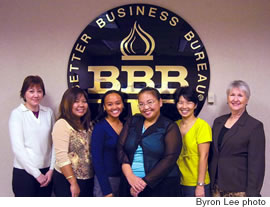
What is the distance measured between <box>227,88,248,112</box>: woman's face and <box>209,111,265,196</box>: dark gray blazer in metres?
0.08

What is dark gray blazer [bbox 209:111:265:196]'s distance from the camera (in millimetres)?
2348

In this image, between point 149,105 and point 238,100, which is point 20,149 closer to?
point 149,105

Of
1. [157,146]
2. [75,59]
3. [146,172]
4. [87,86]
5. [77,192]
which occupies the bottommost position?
[77,192]

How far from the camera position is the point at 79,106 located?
2.55m

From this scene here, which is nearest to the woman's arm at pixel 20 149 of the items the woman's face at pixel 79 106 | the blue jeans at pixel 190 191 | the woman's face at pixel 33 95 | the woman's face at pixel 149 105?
the woman's face at pixel 33 95

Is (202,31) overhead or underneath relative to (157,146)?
overhead

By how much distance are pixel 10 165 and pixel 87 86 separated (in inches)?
43.9

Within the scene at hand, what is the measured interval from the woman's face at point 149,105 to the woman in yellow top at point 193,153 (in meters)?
0.28

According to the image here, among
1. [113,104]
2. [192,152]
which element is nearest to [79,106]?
[113,104]

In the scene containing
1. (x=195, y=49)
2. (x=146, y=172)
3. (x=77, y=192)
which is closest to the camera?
(x=146, y=172)

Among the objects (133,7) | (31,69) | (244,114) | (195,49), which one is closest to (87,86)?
(31,69)

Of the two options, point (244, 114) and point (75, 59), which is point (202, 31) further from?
point (75, 59)

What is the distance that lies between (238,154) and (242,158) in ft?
0.14

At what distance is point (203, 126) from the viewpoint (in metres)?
2.53
